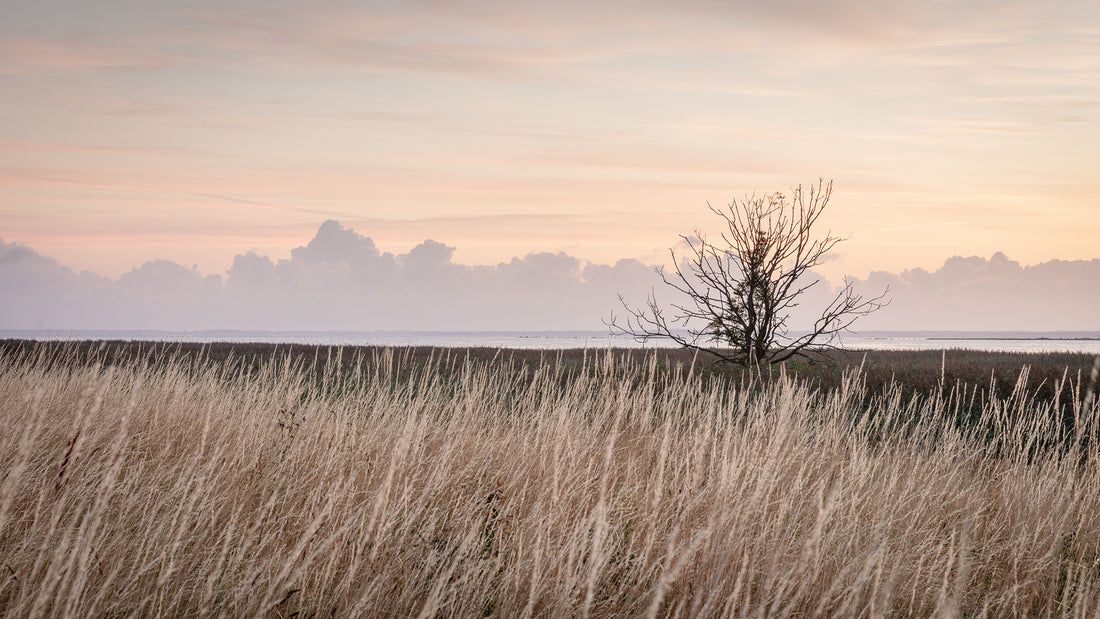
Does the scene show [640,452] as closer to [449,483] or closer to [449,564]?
[449,483]

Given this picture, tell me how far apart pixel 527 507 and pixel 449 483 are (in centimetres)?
74

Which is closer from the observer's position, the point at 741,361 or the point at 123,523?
the point at 123,523

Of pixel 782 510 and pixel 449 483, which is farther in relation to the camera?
pixel 449 483

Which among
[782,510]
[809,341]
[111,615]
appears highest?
[809,341]

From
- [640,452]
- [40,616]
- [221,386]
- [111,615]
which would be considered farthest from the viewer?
[221,386]

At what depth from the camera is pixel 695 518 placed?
484 cm

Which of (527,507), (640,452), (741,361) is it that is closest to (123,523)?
(527,507)

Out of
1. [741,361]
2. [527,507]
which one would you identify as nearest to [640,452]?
[527,507]

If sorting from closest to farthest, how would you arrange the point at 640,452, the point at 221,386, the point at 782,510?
the point at 782,510
the point at 640,452
the point at 221,386

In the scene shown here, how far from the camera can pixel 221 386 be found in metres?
10.6

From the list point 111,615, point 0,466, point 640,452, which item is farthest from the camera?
point 640,452

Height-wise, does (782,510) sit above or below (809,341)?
below

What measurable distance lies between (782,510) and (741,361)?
37.5 ft

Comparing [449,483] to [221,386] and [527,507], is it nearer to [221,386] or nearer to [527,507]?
[527,507]
